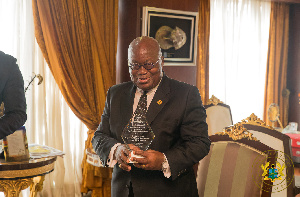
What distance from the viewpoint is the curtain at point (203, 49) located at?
5.67m

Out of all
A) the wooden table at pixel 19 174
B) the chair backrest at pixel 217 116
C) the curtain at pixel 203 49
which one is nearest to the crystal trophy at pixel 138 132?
the wooden table at pixel 19 174

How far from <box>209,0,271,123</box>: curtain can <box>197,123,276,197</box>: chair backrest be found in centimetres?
401

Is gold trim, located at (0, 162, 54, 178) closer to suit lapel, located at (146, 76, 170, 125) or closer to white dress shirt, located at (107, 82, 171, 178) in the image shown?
white dress shirt, located at (107, 82, 171, 178)

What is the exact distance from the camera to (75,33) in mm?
4770

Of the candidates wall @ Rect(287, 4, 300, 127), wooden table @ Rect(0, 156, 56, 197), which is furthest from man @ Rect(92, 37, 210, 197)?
wall @ Rect(287, 4, 300, 127)

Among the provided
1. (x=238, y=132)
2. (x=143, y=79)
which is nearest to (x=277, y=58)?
(x=238, y=132)

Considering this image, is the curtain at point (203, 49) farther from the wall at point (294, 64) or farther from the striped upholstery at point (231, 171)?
the striped upholstery at point (231, 171)

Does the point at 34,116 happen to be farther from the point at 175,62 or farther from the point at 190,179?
the point at 190,179

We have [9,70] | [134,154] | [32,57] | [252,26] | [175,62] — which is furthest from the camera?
[252,26]

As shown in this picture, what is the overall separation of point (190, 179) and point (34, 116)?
3125 millimetres

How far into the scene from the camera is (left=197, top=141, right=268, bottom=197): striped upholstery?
1973 mm

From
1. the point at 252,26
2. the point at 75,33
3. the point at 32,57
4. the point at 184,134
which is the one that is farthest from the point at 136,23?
the point at 184,134

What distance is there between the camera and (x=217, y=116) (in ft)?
15.0

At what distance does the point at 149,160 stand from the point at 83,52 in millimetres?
3248
